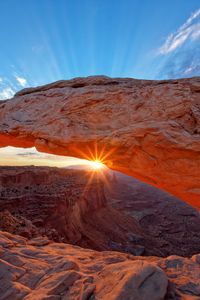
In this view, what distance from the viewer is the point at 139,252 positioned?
2178 cm

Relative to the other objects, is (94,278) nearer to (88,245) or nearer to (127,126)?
(127,126)

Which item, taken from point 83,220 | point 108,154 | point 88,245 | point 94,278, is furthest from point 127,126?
point 83,220

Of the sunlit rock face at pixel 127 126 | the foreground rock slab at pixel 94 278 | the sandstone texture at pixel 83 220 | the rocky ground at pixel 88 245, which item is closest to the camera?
the foreground rock slab at pixel 94 278

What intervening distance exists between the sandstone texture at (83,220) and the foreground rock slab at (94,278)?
4.43 metres

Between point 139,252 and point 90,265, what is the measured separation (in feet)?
69.0

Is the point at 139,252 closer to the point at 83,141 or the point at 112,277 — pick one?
the point at 83,141

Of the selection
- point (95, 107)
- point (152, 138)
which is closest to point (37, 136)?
point (95, 107)

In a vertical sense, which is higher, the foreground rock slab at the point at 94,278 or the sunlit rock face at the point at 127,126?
the sunlit rock face at the point at 127,126

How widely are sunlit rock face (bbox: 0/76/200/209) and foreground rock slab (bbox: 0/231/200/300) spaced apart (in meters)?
2.74

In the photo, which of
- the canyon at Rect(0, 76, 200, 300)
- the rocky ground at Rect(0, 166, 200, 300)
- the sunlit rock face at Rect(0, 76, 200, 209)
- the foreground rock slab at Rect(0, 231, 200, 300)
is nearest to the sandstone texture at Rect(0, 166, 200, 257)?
the rocky ground at Rect(0, 166, 200, 300)

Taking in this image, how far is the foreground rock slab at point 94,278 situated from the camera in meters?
2.54

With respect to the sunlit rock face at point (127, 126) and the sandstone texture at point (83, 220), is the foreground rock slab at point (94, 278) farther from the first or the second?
the sandstone texture at point (83, 220)

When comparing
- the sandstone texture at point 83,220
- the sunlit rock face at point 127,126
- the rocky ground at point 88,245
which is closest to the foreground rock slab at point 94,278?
the rocky ground at point 88,245

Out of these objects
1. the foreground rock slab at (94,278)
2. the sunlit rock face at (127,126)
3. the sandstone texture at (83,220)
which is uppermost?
the sunlit rock face at (127,126)
